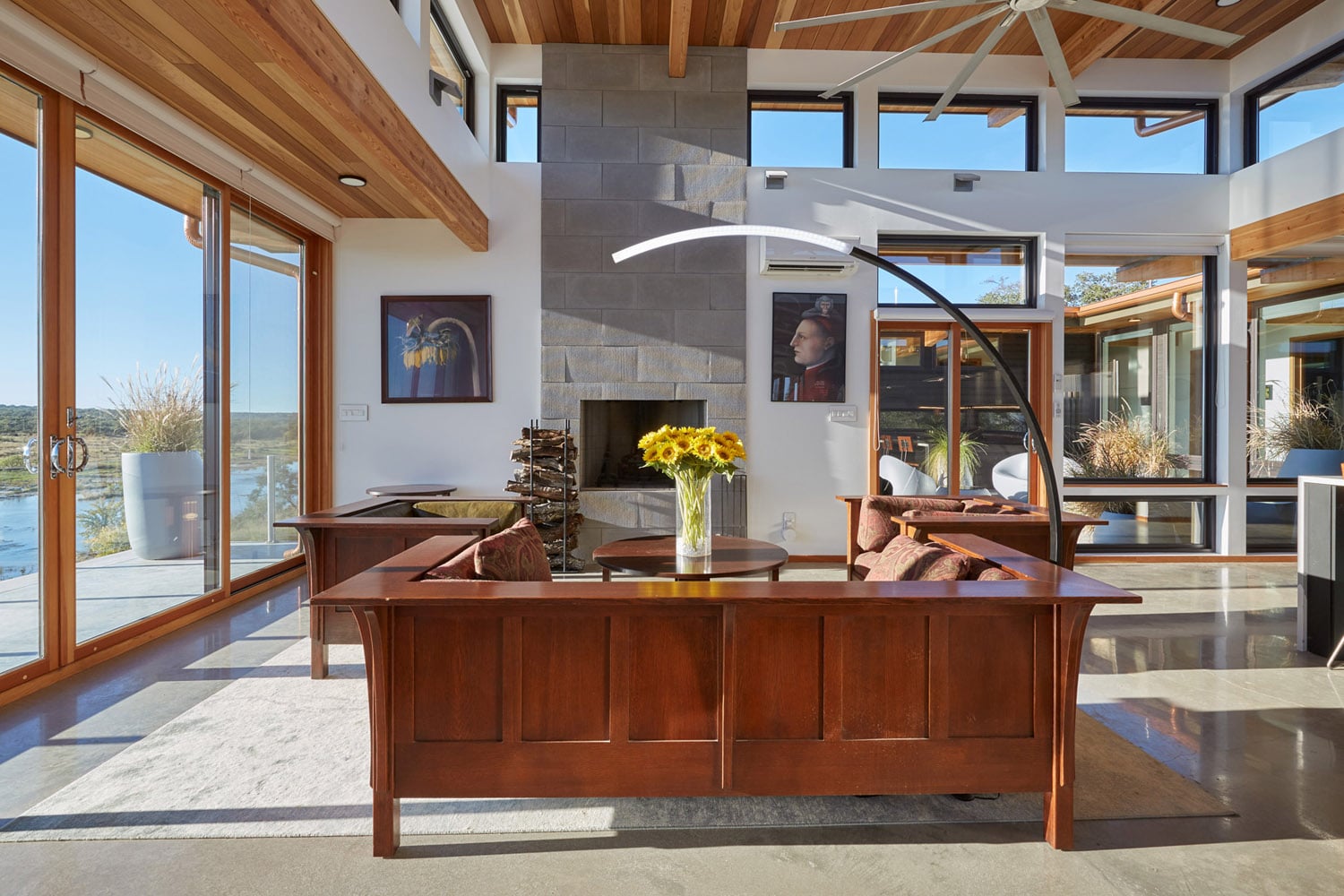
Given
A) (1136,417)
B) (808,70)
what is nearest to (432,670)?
(808,70)

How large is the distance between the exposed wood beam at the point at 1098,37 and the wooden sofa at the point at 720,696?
5.15 m

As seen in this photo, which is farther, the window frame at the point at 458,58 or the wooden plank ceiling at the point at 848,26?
the wooden plank ceiling at the point at 848,26

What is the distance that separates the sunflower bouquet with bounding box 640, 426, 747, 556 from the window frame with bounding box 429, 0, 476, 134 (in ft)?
9.37

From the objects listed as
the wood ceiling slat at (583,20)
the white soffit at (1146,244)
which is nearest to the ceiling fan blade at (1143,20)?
the white soffit at (1146,244)

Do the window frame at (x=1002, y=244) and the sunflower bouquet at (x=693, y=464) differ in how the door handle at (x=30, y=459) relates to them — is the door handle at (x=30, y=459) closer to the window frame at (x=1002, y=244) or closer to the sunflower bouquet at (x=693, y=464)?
the sunflower bouquet at (x=693, y=464)

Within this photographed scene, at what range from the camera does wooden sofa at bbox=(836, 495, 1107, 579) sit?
147 inches

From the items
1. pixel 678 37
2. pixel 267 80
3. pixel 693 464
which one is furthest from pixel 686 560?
pixel 678 37

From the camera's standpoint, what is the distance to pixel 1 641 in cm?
292

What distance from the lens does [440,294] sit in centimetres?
585

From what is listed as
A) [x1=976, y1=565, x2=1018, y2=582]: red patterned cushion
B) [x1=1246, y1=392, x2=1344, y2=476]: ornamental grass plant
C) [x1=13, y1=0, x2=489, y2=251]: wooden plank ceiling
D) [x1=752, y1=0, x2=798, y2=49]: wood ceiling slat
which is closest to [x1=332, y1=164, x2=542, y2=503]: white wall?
[x1=13, y1=0, x2=489, y2=251]: wooden plank ceiling

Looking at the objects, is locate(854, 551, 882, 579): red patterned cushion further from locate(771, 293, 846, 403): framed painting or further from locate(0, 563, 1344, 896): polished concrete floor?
locate(771, 293, 846, 403): framed painting

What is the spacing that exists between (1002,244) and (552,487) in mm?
4334

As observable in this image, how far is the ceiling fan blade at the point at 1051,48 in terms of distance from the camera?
311cm

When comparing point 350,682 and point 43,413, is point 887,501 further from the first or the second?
point 43,413
